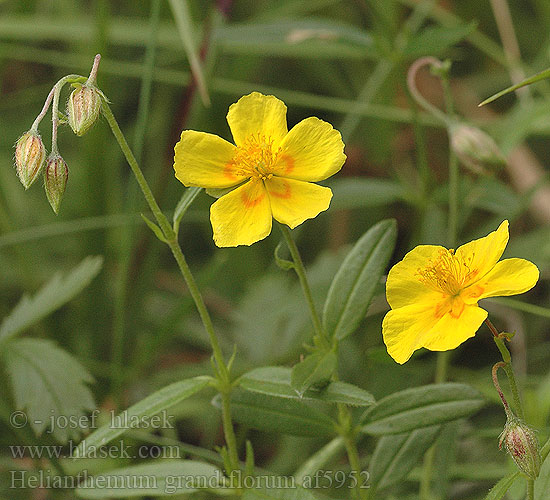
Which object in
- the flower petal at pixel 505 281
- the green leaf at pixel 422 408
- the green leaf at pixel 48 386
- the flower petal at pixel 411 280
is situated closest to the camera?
the flower petal at pixel 505 281

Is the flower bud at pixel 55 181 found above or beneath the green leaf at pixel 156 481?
above

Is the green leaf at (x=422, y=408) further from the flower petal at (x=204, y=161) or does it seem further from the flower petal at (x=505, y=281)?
the flower petal at (x=204, y=161)

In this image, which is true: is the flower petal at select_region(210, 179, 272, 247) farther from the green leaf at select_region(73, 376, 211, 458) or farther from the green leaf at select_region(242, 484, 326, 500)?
the green leaf at select_region(242, 484, 326, 500)

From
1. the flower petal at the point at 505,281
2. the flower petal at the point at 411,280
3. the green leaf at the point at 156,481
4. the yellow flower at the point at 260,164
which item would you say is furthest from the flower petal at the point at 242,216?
the green leaf at the point at 156,481

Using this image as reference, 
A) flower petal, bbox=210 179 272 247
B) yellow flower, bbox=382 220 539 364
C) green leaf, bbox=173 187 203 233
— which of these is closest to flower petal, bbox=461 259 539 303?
yellow flower, bbox=382 220 539 364

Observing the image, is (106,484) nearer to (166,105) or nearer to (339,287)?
(339,287)

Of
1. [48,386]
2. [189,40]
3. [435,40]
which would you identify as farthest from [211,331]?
[435,40]

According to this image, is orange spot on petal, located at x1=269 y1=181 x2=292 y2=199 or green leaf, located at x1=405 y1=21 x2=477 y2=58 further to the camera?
green leaf, located at x1=405 y1=21 x2=477 y2=58
